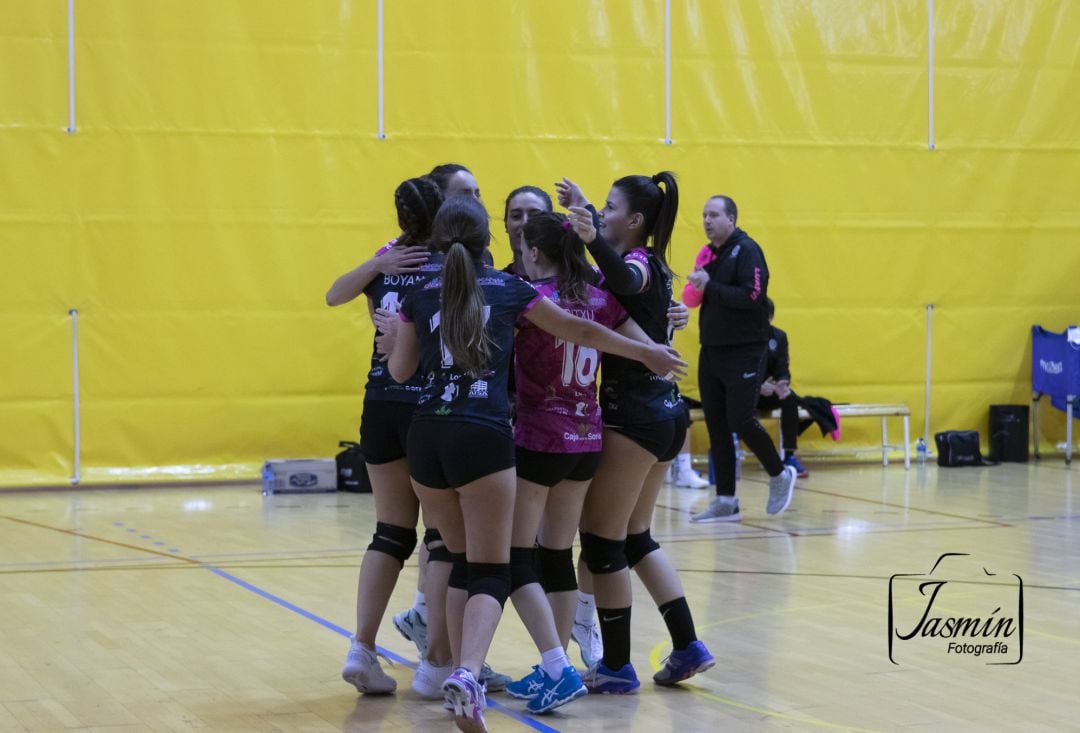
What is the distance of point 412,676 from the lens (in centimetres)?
491

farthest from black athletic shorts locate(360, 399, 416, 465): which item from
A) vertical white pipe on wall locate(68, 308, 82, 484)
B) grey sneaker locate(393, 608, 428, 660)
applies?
vertical white pipe on wall locate(68, 308, 82, 484)

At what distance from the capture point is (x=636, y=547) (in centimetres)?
475

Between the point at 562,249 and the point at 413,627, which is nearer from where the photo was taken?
the point at 562,249

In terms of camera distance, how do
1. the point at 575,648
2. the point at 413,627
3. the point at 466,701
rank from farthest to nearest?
the point at 575,648 < the point at 413,627 < the point at 466,701

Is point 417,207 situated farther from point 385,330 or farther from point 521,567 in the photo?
point 521,567

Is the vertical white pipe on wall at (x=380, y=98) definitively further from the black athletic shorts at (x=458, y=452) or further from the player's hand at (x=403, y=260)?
the black athletic shorts at (x=458, y=452)

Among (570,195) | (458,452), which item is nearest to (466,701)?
(458,452)

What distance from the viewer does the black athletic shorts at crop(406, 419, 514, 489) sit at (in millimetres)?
4047

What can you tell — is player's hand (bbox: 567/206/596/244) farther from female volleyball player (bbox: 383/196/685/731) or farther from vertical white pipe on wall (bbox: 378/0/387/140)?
vertical white pipe on wall (bbox: 378/0/387/140)

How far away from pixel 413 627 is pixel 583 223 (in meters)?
1.58

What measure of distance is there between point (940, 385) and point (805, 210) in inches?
73.7

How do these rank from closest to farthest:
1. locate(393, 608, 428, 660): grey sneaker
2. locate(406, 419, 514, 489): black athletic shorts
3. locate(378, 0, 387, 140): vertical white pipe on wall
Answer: locate(406, 419, 514, 489): black athletic shorts, locate(393, 608, 428, 660): grey sneaker, locate(378, 0, 387, 140): vertical white pipe on wall

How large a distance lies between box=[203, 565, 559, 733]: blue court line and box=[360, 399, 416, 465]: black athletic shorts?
2.75 feet

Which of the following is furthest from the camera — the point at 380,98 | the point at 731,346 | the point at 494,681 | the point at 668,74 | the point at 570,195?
the point at 668,74
